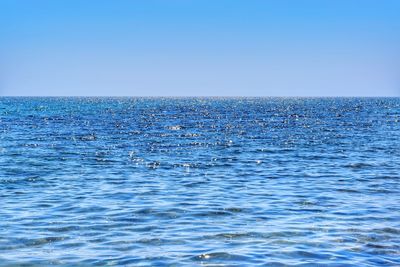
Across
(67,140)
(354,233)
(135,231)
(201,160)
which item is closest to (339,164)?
(201,160)

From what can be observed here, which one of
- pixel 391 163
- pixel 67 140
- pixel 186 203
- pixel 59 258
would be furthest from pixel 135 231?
pixel 67 140

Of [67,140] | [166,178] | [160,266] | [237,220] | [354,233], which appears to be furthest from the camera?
[67,140]

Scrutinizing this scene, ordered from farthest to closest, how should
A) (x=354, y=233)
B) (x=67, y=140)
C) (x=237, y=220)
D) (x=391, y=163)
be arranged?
(x=67, y=140) < (x=391, y=163) < (x=237, y=220) < (x=354, y=233)

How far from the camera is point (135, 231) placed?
1443 cm

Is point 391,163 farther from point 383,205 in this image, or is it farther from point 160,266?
point 160,266

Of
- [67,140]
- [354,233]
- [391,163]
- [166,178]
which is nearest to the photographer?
[354,233]

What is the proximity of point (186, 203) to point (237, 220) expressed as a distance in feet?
10.5

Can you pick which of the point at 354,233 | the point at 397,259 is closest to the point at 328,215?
the point at 354,233

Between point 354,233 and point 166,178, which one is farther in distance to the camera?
point 166,178

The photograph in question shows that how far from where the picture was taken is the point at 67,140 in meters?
47.0

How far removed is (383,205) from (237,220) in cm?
594

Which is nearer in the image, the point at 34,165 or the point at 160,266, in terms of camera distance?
the point at 160,266

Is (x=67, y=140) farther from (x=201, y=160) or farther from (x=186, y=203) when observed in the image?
(x=186, y=203)

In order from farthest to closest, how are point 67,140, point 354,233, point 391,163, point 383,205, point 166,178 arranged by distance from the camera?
point 67,140, point 391,163, point 166,178, point 383,205, point 354,233
